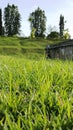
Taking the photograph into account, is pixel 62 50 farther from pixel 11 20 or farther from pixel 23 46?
pixel 11 20

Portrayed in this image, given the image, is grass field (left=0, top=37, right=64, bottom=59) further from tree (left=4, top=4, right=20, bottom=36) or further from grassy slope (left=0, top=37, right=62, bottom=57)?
tree (left=4, top=4, right=20, bottom=36)

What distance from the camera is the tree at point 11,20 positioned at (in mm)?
123000

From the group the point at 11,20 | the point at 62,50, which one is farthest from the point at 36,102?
the point at 11,20

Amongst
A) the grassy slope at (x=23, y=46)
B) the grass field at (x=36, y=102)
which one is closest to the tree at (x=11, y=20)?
the grassy slope at (x=23, y=46)

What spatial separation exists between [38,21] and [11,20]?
1099 cm

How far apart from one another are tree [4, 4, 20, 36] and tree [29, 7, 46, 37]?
18.5ft

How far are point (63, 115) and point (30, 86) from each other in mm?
1111

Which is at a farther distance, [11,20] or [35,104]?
[11,20]

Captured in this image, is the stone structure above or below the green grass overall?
below

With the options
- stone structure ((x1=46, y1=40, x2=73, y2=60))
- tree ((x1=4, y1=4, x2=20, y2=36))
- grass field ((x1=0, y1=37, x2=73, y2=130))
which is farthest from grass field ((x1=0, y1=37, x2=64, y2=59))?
grass field ((x1=0, y1=37, x2=73, y2=130))

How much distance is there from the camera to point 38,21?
429 feet

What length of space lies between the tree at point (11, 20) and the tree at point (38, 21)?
18.5 feet

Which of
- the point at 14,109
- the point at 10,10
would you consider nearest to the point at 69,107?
the point at 14,109

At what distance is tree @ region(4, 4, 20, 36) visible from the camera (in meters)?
123
